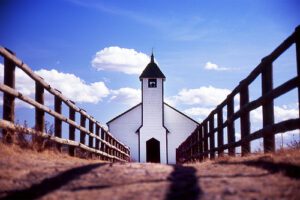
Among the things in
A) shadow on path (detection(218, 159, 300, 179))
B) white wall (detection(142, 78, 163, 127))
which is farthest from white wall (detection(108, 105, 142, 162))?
shadow on path (detection(218, 159, 300, 179))

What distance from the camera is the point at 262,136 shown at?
5.34 m

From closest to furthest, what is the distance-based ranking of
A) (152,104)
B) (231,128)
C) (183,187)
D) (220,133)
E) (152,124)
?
(183,187), (231,128), (220,133), (152,124), (152,104)

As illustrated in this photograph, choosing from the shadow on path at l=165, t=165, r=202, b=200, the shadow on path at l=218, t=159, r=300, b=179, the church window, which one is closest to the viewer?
the shadow on path at l=165, t=165, r=202, b=200

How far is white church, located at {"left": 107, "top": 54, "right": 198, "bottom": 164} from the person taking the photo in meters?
32.7

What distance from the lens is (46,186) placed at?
330 centimetres

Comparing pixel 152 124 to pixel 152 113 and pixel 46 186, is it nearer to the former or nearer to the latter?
pixel 152 113

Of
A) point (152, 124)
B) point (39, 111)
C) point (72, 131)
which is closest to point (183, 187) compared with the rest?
point (39, 111)

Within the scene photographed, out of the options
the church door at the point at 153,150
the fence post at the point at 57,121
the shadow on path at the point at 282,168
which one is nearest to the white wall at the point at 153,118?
the church door at the point at 153,150

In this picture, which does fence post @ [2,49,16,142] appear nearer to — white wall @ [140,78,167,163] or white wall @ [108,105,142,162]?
white wall @ [140,78,167,163]

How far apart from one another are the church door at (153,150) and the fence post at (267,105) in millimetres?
28689

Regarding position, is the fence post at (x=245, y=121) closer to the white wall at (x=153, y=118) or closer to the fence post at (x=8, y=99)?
the fence post at (x=8, y=99)

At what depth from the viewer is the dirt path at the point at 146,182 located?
9.34 ft

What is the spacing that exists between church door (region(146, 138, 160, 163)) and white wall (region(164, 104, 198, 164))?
1.67 meters

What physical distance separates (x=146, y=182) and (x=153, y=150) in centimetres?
3336
